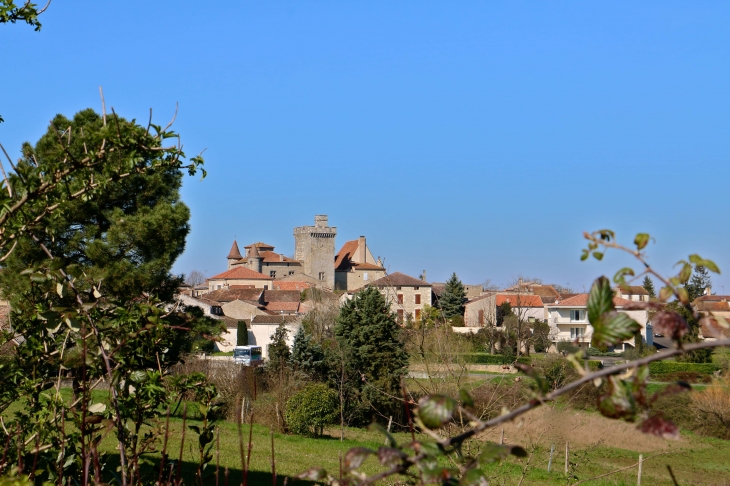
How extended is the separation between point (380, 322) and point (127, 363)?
23.0 m

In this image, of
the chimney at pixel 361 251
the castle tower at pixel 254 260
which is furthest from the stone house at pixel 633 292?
the castle tower at pixel 254 260

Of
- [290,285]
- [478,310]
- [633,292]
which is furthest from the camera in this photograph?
[290,285]

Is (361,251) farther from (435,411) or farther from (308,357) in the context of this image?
(435,411)

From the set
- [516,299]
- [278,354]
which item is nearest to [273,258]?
[516,299]

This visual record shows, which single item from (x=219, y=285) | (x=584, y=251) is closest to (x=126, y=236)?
(x=584, y=251)

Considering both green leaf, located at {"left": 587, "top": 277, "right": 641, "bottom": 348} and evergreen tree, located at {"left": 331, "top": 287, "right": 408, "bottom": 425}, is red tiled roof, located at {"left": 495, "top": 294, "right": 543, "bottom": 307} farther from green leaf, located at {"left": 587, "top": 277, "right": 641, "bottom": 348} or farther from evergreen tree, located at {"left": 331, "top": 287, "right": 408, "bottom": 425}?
green leaf, located at {"left": 587, "top": 277, "right": 641, "bottom": 348}

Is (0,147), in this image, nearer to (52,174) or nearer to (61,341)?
(52,174)

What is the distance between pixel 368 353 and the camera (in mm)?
25156

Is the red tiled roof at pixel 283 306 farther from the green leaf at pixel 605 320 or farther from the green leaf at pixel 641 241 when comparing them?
the green leaf at pixel 605 320

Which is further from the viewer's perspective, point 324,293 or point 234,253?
point 234,253

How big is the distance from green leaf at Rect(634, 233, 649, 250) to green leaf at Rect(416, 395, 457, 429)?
1.45 ft

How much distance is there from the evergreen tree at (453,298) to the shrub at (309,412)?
37120mm

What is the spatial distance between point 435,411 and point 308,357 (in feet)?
84.1

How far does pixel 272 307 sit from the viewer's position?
199 ft
